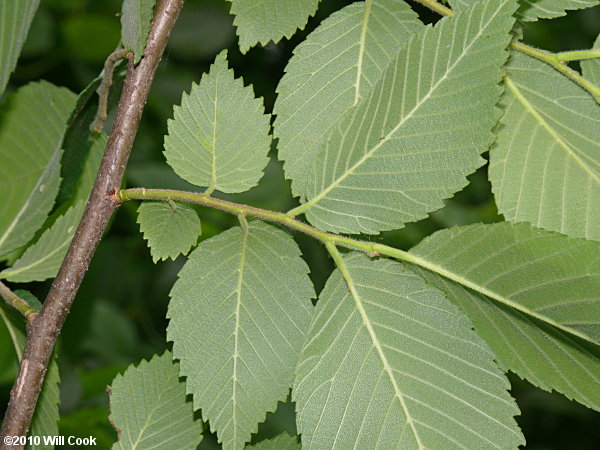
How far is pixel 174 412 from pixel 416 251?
14.4 inches

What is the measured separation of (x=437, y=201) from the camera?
0.74 metres

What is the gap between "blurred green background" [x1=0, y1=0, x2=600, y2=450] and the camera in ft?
6.64

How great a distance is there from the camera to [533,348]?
2.45ft

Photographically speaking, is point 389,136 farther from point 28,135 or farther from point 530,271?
point 28,135

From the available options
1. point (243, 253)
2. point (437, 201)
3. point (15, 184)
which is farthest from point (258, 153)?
point (15, 184)

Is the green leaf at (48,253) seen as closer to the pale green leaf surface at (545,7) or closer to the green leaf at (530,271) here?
the green leaf at (530,271)

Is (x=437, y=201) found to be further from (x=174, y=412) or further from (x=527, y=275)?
(x=174, y=412)

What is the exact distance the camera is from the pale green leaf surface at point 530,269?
2.34 feet

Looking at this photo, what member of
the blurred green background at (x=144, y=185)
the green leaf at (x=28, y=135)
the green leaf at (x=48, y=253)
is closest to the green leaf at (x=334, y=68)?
the green leaf at (x=48, y=253)

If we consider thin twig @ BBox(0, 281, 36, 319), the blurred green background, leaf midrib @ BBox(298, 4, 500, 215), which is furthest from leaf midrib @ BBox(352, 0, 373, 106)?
the blurred green background

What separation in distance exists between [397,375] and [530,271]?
168 mm

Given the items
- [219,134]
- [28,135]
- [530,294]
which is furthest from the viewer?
[28,135]

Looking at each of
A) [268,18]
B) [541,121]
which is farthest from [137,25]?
[541,121]

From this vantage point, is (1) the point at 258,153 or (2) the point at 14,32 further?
(2) the point at 14,32
